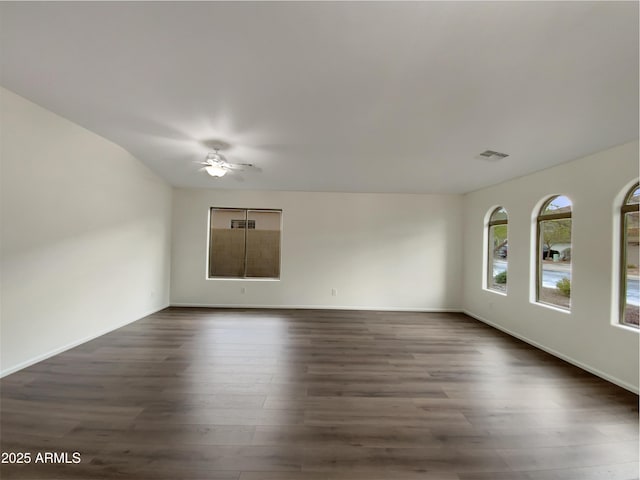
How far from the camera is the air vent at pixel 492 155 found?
3.34 m

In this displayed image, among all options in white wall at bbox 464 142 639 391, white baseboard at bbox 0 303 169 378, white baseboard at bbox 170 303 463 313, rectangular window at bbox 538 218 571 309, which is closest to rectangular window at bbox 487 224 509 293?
white wall at bbox 464 142 639 391

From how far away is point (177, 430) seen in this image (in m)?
1.87

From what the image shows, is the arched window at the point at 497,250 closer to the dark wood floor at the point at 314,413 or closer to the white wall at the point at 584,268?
the white wall at the point at 584,268

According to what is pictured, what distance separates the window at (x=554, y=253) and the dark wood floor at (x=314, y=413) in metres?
0.88

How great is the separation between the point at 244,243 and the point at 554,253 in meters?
5.52

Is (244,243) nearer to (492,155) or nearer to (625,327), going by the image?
(492,155)

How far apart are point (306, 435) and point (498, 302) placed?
167 inches

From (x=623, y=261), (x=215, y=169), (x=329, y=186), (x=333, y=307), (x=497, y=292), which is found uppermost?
(x=329, y=186)

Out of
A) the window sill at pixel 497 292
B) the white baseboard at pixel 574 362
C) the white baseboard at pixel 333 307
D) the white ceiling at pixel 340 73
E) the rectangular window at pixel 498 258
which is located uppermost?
the white ceiling at pixel 340 73

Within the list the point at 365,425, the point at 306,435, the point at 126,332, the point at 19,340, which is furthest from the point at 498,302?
the point at 19,340

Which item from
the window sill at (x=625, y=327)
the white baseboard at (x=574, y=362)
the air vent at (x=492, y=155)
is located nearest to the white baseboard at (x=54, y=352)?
the air vent at (x=492, y=155)

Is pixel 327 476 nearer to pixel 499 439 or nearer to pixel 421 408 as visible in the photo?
pixel 421 408

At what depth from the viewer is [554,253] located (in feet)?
11.9

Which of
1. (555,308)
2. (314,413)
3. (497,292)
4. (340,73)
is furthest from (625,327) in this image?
(340,73)
